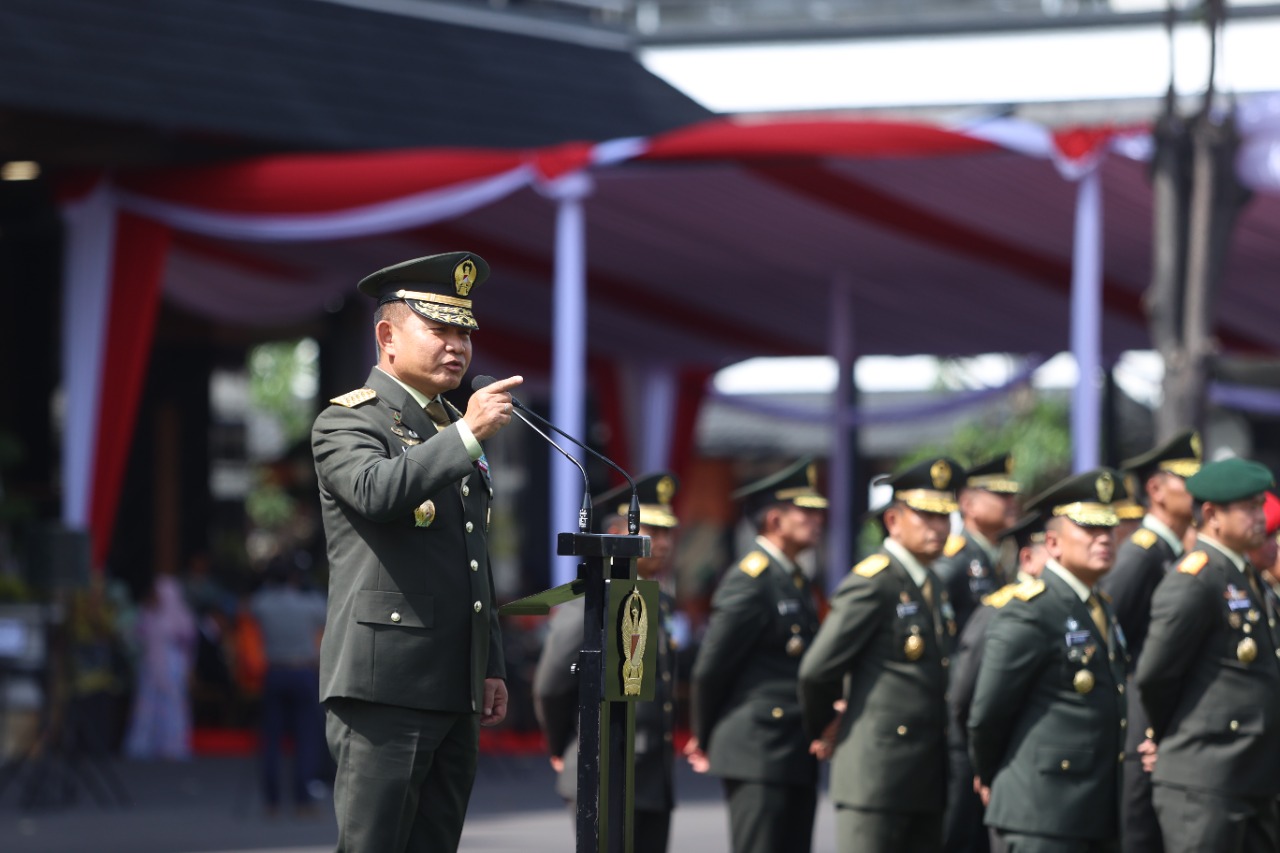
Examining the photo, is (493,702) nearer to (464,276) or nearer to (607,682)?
(607,682)

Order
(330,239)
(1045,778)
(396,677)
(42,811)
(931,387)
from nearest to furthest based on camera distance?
(396,677)
(1045,778)
(42,811)
(330,239)
(931,387)

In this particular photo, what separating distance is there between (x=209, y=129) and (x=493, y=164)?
2302 mm

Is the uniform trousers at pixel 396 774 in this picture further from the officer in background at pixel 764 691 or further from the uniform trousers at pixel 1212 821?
the uniform trousers at pixel 1212 821

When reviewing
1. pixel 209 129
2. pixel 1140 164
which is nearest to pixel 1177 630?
pixel 1140 164

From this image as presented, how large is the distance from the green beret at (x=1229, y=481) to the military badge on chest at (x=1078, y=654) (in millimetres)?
636

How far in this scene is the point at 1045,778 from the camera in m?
5.85

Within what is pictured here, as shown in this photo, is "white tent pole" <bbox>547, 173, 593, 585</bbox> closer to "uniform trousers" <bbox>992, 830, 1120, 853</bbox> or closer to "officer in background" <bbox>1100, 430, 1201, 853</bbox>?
"officer in background" <bbox>1100, 430, 1201, 853</bbox>

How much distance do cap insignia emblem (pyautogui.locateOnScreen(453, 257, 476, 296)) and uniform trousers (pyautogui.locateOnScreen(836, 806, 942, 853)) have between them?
8.54 feet

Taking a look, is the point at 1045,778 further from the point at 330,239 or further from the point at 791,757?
the point at 330,239

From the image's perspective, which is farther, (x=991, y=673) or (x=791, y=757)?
(x=791, y=757)

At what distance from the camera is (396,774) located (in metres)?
4.23

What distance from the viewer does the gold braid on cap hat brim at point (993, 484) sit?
319 inches

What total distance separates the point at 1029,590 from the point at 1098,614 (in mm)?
220

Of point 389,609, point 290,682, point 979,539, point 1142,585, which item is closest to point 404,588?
point 389,609
